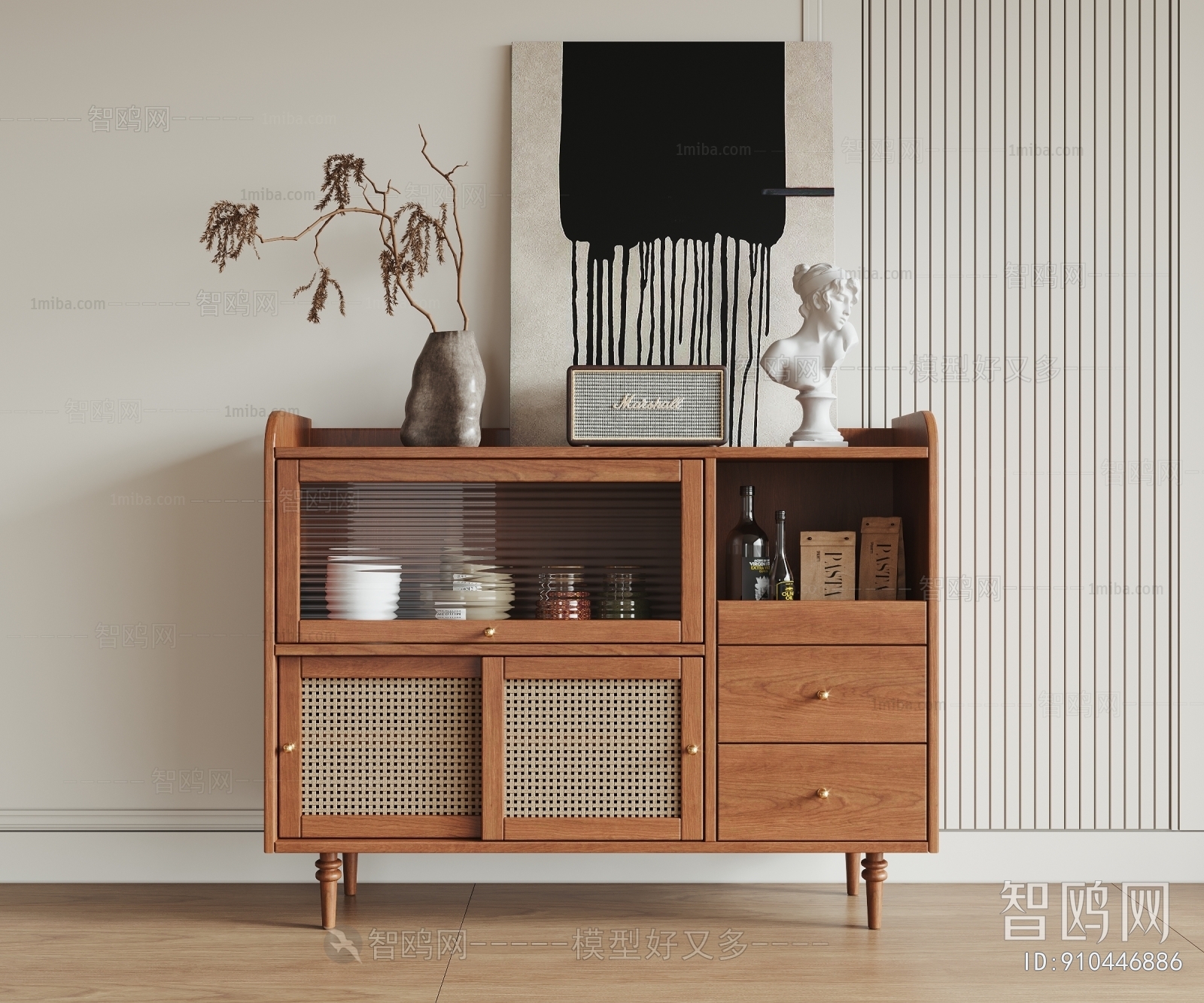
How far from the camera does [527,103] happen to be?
2424 mm

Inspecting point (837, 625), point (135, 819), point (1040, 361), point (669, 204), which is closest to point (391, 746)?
point (135, 819)

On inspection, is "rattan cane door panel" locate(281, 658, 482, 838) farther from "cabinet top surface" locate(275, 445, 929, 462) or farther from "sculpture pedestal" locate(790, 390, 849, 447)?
"sculpture pedestal" locate(790, 390, 849, 447)

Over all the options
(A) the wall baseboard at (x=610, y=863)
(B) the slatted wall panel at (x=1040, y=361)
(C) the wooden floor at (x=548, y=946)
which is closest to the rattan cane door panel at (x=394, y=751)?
(C) the wooden floor at (x=548, y=946)

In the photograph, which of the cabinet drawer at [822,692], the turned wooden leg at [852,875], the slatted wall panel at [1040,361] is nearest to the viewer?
the cabinet drawer at [822,692]

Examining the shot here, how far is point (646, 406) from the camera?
2.13 metres

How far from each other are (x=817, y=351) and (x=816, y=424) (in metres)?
0.17

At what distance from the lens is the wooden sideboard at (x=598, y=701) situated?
6.71 ft

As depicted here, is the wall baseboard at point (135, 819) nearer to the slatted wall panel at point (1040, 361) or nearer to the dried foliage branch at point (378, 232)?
the dried foliage branch at point (378, 232)

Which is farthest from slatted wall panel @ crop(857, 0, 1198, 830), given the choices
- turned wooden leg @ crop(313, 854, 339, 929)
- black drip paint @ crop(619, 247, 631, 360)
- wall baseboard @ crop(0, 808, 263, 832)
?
wall baseboard @ crop(0, 808, 263, 832)

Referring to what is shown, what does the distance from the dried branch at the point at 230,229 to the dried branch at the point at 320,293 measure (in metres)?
0.15

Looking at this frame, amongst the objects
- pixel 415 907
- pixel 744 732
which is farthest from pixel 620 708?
pixel 415 907

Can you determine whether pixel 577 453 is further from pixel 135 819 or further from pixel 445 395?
pixel 135 819

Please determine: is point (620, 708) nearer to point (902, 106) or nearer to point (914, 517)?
point (914, 517)

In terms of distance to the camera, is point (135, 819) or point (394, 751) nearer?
point (394, 751)
